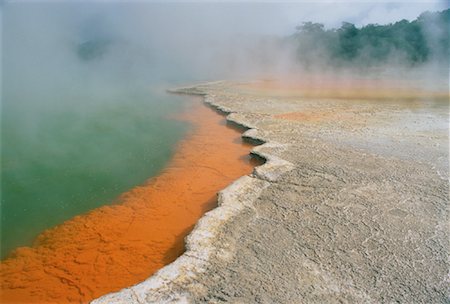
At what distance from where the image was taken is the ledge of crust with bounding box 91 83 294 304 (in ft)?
7.25

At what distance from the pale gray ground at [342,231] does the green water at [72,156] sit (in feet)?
5.77

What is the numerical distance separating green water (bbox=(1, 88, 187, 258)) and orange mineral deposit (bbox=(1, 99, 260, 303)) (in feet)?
0.88

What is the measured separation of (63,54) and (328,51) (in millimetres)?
19845

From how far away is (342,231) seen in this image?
112 inches

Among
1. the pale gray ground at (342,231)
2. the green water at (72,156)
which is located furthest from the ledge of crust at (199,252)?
the green water at (72,156)

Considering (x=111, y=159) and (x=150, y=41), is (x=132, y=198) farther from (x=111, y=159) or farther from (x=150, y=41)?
(x=150, y=41)

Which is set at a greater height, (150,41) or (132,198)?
(150,41)

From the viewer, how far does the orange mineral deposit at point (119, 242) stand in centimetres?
268

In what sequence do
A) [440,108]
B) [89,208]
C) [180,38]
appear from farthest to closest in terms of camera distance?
[180,38] < [440,108] < [89,208]

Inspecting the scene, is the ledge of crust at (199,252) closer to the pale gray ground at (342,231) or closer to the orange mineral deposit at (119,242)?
the pale gray ground at (342,231)

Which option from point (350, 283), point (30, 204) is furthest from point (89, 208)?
point (350, 283)

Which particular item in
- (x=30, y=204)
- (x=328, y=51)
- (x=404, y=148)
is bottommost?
(x=30, y=204)

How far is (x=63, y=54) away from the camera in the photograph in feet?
97.8

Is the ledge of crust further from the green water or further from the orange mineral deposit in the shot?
the green water
